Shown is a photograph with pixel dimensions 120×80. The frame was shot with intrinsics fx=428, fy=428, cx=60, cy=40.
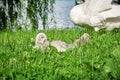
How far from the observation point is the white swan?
321 inches

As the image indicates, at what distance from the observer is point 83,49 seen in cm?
588

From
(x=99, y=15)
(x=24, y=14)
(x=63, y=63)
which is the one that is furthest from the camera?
(x=24, y=14)

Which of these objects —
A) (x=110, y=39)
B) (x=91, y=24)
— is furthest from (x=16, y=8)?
(x=110, y=39)

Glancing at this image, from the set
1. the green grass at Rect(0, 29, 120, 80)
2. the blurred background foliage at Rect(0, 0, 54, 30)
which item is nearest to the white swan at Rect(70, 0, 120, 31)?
the green grass at Rect(0, 29, 120, 80)

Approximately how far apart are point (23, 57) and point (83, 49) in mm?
1133

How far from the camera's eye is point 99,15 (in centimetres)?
820

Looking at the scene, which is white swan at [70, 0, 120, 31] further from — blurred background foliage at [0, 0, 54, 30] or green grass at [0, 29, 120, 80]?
blurred background foliage at [0, 0, 54, 30]

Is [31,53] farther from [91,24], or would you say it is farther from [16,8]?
[16,8]

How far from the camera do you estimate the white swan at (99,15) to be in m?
8.15

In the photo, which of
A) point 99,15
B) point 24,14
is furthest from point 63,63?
point 24,14

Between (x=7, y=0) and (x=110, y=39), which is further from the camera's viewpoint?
(x=7, y=0)

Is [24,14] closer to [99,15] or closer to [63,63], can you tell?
[99,15]

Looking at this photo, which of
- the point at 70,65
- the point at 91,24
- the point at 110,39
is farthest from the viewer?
the point at 91,24

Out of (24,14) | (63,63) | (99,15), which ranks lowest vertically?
(24,14)
